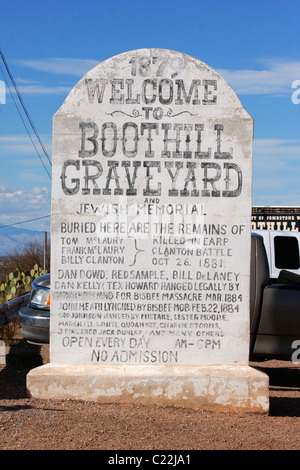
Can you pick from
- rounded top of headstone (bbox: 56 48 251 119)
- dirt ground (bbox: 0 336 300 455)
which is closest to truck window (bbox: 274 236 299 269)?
dirt ground (bbox: 0 336 300 455)

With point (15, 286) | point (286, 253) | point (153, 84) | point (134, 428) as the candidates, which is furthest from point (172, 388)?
point (15, 286)

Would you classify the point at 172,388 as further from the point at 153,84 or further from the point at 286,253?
the point at 286,253

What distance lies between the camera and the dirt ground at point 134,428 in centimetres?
493

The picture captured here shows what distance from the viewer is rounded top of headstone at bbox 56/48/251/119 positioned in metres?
6.36

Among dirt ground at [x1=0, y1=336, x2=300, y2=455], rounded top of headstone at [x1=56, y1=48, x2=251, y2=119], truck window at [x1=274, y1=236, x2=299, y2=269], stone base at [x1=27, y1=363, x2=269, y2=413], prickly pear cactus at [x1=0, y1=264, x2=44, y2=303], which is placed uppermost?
rounded top of headstone at [x1=56, y1=48, x2=251, y2=119]

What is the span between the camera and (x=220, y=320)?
630cm

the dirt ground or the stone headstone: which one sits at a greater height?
the stone headstone

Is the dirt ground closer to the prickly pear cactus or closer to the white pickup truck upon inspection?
the white pickup truck

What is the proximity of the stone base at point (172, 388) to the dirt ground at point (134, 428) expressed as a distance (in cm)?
8

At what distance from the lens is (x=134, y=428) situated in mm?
5309

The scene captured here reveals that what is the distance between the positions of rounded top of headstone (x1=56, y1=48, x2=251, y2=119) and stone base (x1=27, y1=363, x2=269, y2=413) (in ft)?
8.61

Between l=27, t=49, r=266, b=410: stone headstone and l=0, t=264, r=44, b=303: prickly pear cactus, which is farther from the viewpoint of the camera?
l=0, t=264, r=44, b=303: prickly pear cactus

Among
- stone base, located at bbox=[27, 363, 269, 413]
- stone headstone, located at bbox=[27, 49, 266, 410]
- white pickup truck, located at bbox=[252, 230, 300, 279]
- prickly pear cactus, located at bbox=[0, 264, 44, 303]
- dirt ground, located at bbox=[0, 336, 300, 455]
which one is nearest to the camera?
dirt ground, located at bbox=[0, 336, 300, 455]

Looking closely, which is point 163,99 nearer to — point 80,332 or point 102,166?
point 102,166
